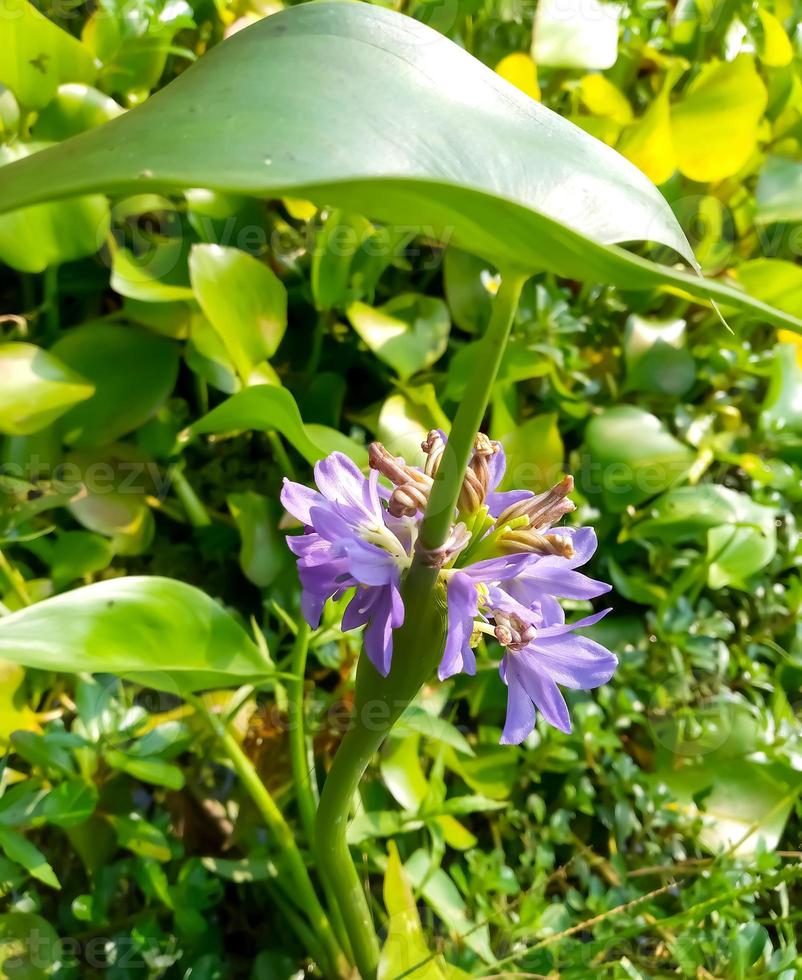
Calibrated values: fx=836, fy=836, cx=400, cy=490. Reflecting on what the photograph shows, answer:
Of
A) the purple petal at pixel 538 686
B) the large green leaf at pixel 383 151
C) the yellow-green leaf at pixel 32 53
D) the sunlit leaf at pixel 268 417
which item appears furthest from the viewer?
the yellow-green leaf at pixel 32 53

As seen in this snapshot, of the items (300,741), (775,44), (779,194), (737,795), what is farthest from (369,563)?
(775,44)

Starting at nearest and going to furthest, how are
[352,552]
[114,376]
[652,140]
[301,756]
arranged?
[352,552], [301,756], [114,376], [652,140]

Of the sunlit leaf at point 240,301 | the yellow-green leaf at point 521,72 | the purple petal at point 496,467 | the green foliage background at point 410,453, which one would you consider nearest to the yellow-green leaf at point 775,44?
the green foliage background at point 410,453

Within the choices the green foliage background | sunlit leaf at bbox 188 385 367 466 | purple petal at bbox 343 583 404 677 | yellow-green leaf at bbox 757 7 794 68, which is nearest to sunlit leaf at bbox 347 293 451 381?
the green foliage background

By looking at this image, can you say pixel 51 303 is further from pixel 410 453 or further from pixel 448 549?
pixel 448 549

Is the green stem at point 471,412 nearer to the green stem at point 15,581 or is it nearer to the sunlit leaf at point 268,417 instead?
the sunlit leaf at point 268,417

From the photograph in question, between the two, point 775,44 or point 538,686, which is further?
point 775,44
